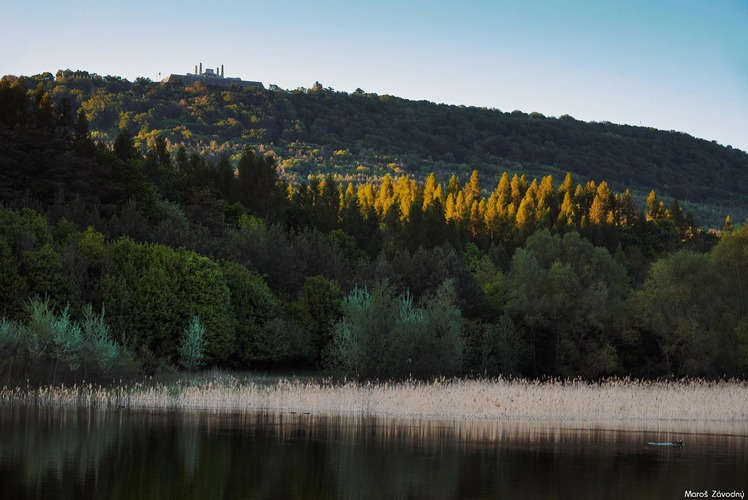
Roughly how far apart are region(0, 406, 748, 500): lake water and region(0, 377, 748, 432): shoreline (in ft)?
9.11

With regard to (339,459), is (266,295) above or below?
below

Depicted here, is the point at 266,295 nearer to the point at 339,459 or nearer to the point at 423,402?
the point at 423,402

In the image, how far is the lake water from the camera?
A: 22.4 m

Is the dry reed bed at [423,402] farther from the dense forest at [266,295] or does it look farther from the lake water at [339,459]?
the dense forest at [266,295]

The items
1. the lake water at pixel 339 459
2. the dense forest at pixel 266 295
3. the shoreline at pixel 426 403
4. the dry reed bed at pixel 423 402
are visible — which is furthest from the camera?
the dense forest at pixel 266 295

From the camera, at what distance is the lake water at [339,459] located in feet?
73.5

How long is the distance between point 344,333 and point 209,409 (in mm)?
17214

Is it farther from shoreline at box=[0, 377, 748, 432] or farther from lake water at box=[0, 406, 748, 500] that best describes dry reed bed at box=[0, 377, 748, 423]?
lake water at box=[0, 406, 748, 500]

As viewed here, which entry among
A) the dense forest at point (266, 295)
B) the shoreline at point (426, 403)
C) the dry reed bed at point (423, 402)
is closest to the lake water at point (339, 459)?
the shoreline at point (426, 403)

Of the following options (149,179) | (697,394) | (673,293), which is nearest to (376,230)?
(149,179)

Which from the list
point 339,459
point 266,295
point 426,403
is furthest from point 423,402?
point 266,295

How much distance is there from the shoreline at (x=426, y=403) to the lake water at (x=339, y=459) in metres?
2.78

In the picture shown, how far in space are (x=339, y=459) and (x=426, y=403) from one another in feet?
45.8

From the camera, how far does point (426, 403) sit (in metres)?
40.6
